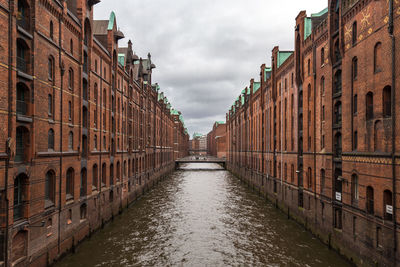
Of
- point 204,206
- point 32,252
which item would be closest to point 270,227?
point 204,206

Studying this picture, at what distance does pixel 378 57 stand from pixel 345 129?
4660mm

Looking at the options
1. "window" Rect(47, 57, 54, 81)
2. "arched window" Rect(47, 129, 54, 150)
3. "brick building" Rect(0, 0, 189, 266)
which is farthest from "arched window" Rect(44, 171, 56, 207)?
"window" Rect(47, 57, 54, 81)

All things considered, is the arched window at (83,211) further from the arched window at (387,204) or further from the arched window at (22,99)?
the arched window at (387,204)

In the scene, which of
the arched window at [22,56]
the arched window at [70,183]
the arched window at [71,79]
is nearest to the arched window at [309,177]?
the arched window at [70,183]

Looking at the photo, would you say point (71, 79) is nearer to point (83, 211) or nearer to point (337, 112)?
point (83, 211)

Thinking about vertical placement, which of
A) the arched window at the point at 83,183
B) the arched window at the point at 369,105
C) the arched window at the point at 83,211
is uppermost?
the arched window at the point at 369,105

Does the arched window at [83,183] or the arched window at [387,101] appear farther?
the arched window at [83,183]

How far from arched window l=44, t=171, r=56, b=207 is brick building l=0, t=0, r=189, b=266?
0.17ft

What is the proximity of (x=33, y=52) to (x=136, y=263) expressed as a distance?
13.1 m

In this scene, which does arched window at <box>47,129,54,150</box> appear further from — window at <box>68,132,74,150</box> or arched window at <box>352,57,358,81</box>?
arched window at <box>352,57,358,81</box>

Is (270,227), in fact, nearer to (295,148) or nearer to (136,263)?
(295,148)

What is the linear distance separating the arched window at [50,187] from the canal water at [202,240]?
3601 mm

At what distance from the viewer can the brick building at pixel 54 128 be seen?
12.3m

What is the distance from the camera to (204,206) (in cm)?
3375
